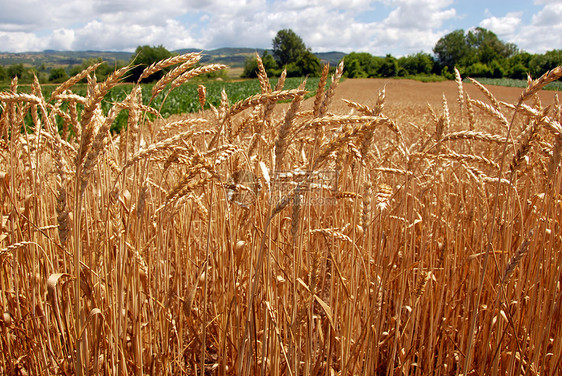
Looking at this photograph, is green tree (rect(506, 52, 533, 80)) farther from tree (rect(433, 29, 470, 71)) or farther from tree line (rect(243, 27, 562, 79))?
tree (rect(433, 29, 470, 71))

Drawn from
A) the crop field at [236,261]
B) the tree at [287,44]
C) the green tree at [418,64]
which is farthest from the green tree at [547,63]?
the tree at [287,44]

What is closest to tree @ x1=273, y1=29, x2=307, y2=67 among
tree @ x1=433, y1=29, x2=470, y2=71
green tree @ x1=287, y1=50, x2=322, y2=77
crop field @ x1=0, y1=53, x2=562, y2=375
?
green tree @ x1=287, y1=50, x2=322, y2=77

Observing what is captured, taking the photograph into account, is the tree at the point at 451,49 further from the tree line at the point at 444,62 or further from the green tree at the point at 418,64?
the green tree at the point at 418,64

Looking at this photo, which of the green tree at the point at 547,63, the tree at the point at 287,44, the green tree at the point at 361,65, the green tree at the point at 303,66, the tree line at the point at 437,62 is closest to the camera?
the green tree at the point at 547,63

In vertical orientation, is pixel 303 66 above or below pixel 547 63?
above

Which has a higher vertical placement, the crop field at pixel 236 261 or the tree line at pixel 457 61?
the tree line at pixel 457 61

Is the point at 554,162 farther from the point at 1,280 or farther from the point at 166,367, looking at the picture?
the point at 1,280

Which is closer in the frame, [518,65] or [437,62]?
[518,65]

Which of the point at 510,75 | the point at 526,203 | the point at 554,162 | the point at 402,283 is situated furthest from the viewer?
the point at 510,75

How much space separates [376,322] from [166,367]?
0.83 meters

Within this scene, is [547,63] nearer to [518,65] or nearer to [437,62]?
[518,65]

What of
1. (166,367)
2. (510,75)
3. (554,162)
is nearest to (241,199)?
(166,367)

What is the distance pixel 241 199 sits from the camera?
1.70m

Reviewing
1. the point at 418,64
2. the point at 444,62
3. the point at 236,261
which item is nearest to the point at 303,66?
the point at 418,64
